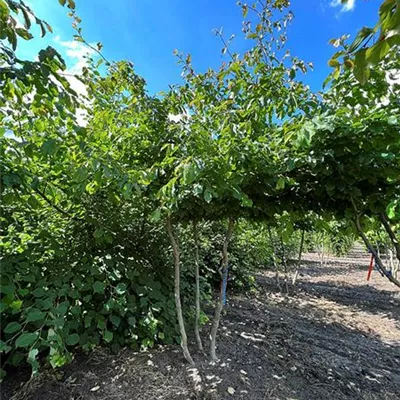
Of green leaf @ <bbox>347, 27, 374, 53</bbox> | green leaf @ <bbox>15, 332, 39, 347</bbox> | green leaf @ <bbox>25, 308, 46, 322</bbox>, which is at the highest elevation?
green leaf @ <bbox>347, 27, 374, 53</bbox>

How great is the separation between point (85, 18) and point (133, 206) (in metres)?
1.33

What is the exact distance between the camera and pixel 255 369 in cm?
241

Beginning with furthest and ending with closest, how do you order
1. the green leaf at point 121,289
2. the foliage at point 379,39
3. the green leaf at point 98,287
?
the green leaf at point 121,289
the green leaf at point 98,287
the foliage at point 379,39

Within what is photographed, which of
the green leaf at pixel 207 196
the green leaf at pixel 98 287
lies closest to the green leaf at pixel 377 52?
the green leaf at pixel 207 196

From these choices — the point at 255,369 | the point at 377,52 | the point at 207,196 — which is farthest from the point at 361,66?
the point at 255,369

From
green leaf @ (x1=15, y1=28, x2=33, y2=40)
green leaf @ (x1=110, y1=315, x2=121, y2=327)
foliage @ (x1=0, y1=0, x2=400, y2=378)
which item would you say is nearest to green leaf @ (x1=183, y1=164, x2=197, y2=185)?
foliage @ (x1=0, y1=0, x2=400, y2=378)

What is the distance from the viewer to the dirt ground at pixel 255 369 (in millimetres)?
2018

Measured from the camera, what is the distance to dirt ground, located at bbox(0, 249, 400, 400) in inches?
79.4

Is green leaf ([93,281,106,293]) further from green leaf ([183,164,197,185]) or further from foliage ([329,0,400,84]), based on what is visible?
foliage ([329,0,400,84])

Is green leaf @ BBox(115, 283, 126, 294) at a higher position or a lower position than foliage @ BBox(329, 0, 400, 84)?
lower

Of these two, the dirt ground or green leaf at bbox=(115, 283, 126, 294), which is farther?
green leaf at bbox=(115, 283, 126, 294)

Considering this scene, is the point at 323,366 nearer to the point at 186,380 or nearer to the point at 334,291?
the point at 186,380

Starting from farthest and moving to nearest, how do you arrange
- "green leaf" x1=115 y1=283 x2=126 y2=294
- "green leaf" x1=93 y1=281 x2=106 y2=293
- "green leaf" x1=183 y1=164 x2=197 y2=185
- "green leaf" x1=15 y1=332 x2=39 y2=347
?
1. "green leaf" x1=115 y1=283 x2=126 y2=294
2. "green leaf" x1=93 y1=281 x2=106 y2=293
3. "green leaf" x1=15 y1=332 x2=39 y2=347
4. "green leaf" x1=183 y1=164 x2=197 y2=185

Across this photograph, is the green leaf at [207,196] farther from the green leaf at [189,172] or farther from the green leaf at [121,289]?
the green leaf at [121,289]
